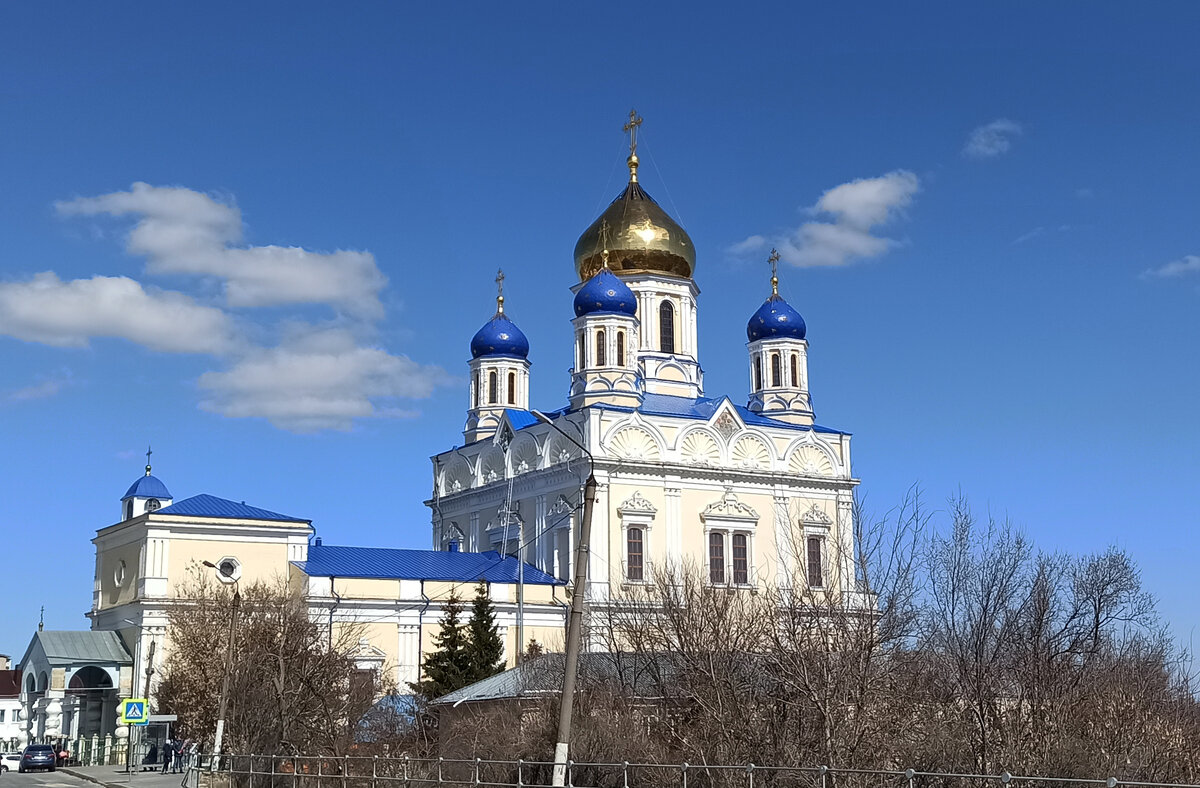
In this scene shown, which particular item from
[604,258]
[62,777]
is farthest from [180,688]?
[604,258]

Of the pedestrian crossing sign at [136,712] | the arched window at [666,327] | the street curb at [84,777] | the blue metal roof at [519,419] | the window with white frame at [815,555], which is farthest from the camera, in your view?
the arched window at [666,327]

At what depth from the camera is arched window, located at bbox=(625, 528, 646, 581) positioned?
40500mm

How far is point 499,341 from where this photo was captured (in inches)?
1844

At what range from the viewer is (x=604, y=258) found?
4484cm

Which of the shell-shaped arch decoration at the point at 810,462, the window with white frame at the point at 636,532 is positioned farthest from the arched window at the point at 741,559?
the window with white frame at the point at 636,532

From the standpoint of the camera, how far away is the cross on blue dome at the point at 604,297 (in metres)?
41.7

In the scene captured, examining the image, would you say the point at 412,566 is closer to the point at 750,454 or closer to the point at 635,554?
the point at 635,554

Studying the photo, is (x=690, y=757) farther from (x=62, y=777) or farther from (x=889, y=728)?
(x=62, y=777)

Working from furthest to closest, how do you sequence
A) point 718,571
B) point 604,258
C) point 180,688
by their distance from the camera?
1. point 604,258
2. point 718,571
3. point 180,688

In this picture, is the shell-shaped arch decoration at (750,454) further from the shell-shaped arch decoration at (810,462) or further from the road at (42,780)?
the road at (42,780)

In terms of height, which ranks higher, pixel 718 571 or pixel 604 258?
pixel 604 258

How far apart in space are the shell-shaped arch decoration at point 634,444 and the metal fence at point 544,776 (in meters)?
18.1

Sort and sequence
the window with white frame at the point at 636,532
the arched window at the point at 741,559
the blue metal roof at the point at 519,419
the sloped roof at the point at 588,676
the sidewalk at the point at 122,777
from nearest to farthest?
1. the sloped roof at the point at 588,676
2. the sidewalk at the point at 122,777
3. the window with white frame at the point at 636,532
4. the arched window at the point at 741,559
5. the blue metal roof at the point at 519,419

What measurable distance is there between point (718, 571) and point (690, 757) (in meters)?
24.7
